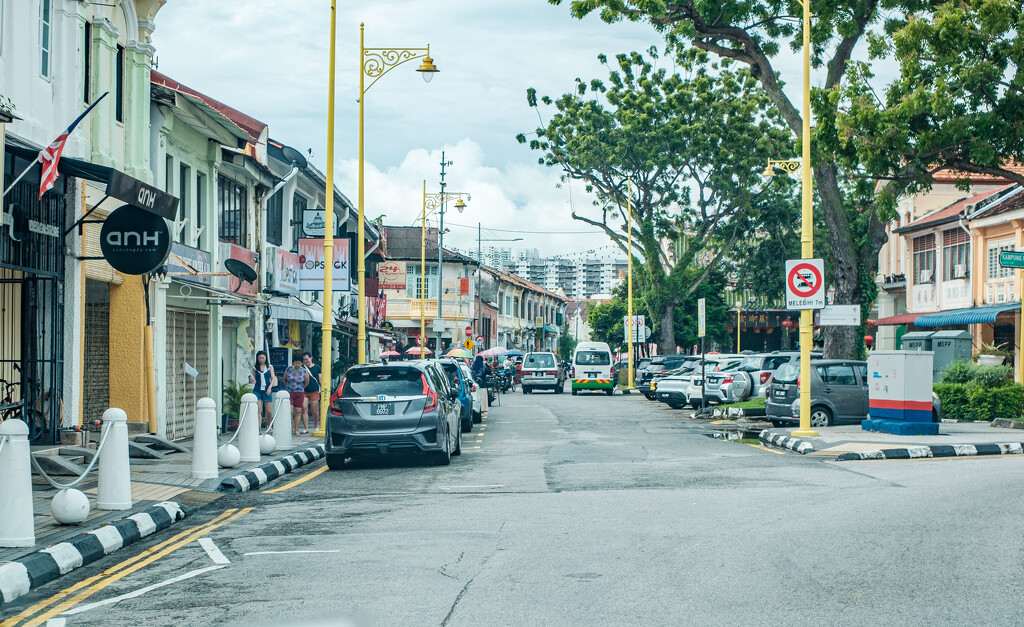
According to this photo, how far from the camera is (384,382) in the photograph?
641 inches

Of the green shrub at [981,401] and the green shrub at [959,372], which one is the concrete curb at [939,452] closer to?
the green shrub at [981,401]

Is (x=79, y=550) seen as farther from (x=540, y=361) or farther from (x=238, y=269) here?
(x=540, y=361)

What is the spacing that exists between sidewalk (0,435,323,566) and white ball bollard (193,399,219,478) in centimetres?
14

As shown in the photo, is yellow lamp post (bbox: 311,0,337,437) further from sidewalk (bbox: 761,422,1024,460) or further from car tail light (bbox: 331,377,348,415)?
sidewalk (bbox: 761,422,1024,460)

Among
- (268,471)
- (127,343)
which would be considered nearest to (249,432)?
(268,471)

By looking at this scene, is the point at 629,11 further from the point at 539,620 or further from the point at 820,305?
the point at 539,620

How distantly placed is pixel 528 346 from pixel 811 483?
282 ft

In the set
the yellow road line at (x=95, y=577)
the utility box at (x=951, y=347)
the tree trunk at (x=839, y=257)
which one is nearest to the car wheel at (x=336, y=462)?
the yellow road line at (x=95, y=577)

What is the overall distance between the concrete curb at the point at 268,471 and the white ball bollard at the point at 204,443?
31 cm

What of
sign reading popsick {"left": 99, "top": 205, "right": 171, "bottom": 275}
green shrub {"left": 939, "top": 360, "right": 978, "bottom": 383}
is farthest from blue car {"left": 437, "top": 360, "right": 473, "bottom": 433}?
green shrub {"left": 939, "top": 360, "right": 978, "bottom": 383}

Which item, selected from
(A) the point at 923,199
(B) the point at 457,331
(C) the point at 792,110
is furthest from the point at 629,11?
(B) the point at 457,331

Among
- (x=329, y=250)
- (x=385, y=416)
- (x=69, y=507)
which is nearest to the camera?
(x=69, y=507)

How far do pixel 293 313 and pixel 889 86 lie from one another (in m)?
15.0

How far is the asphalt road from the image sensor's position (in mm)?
6801
